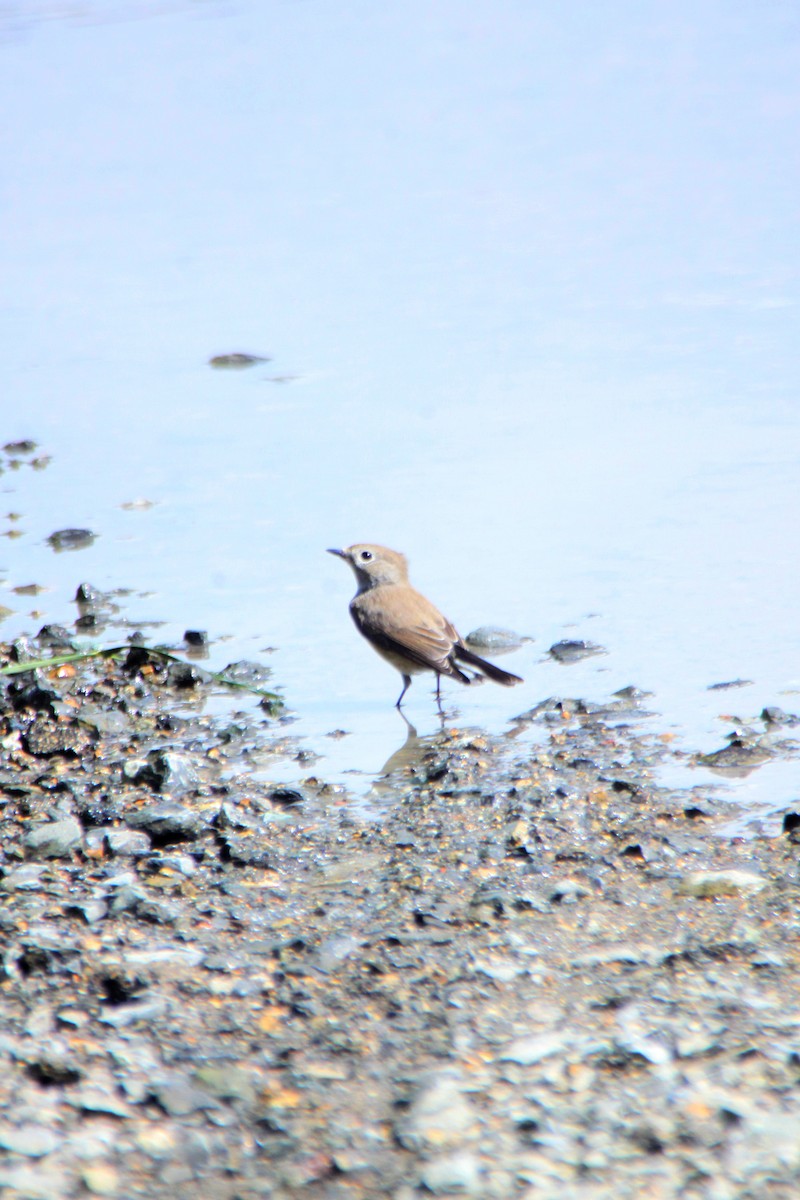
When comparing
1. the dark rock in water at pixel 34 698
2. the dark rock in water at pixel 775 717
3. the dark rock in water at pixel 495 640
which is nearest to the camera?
the dark rock in water at pixel 775 717

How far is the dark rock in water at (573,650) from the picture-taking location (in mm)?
7203

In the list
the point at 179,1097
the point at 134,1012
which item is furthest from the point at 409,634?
the point at 179,1097

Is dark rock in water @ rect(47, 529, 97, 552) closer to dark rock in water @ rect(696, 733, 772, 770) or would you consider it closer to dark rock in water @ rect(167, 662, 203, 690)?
dark rock in water @ rect(167, 662, 203, 690)

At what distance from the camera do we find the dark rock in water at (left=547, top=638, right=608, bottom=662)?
23.6 ft

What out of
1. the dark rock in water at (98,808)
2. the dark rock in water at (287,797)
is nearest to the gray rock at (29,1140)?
the dark rock in water at (98,808)

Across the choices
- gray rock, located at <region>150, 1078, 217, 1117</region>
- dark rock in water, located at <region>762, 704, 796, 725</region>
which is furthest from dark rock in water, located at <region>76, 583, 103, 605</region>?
gray rock, located at <region>150, 1078, 217, 1117</region>

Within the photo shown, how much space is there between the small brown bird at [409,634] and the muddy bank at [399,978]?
79 centimetres

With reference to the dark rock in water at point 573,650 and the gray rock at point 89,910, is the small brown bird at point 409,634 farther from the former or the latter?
the gray rock at point 89,910

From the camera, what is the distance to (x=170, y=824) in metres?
5.38

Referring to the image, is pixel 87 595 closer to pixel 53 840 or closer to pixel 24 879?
pixel 53 840

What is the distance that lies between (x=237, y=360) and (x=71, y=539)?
127 inches

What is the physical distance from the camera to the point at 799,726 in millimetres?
6238

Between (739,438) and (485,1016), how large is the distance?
19.9ft

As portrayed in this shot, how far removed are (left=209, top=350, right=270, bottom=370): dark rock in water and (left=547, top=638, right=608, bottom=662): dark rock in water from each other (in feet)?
17.2
